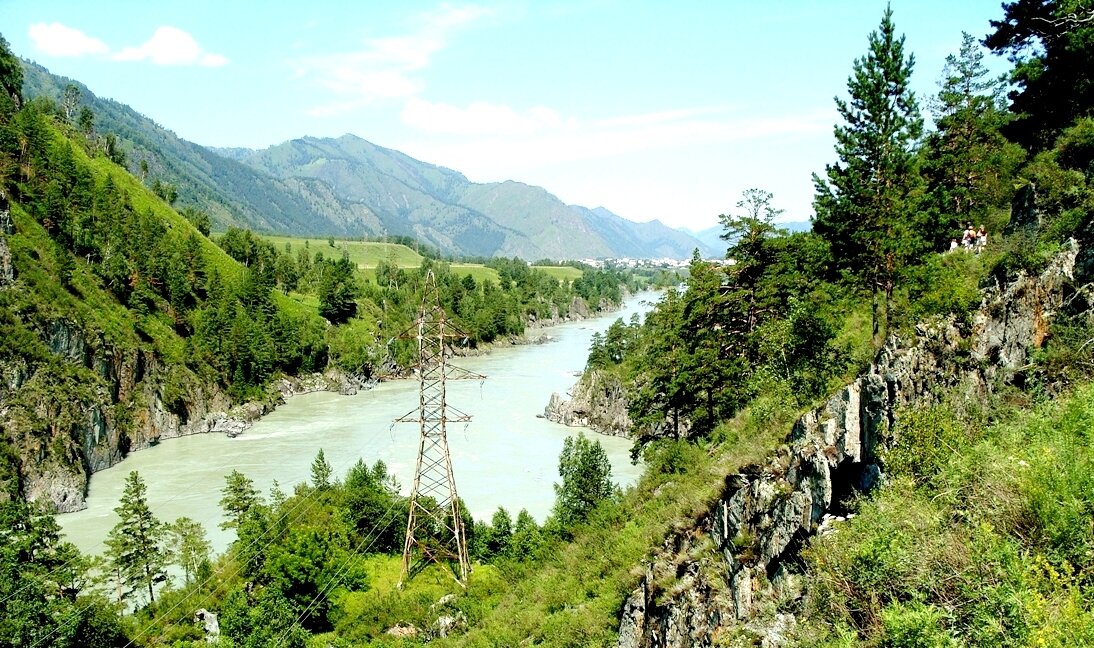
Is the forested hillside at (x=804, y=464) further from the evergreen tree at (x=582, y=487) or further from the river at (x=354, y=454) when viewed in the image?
the river at (x=354, y=454)

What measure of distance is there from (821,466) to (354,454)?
51.9 m

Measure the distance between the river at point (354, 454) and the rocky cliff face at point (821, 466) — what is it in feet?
99.7

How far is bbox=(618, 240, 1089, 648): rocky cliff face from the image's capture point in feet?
36.7

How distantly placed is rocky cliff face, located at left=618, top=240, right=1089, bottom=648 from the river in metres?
30.4

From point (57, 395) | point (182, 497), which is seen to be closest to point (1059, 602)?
point (182, 497)

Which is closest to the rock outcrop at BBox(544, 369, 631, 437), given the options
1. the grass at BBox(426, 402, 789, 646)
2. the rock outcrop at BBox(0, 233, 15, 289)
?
the grass at BBox(426, 402, 789, 646)

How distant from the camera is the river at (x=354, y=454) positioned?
147 feet

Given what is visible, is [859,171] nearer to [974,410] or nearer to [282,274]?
[974,410]

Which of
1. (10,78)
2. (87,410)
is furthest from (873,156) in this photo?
(10,78)

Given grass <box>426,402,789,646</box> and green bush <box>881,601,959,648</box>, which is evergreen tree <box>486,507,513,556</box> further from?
green bush <box>881,601,959,648</box>

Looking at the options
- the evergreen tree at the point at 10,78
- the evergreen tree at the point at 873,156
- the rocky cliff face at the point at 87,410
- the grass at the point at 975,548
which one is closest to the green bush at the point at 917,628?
the grass at the point at 975,548

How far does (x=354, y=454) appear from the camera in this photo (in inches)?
2261

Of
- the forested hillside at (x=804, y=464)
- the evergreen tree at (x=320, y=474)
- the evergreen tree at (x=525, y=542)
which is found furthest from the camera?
the evergreen tree at (x=320, y=474)

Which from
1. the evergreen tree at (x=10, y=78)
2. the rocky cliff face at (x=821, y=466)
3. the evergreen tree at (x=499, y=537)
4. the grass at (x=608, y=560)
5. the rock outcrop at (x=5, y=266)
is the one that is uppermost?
the evergreen tree at (x=10, y=78)
